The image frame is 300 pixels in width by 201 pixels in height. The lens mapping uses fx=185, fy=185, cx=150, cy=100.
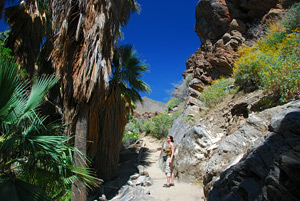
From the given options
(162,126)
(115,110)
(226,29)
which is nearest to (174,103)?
(162,126)

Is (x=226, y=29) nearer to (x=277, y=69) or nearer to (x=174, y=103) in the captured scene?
(x=174, y=103)

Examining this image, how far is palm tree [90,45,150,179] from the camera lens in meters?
7.60

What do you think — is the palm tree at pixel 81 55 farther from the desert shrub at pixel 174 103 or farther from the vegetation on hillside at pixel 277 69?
the desert shrub at pixel 174 103

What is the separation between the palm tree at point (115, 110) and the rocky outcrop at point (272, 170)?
17.3 ft

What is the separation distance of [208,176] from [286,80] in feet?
9.24

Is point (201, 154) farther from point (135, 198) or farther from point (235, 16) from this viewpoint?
point (235, 16)

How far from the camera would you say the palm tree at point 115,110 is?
24.9ft

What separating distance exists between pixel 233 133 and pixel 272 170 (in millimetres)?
2459

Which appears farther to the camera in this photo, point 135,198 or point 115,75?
point 115,75

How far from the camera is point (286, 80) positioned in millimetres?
4230

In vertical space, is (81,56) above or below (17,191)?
above

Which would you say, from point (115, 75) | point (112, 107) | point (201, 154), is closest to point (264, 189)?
point (201, 154)

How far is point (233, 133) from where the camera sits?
443 cm

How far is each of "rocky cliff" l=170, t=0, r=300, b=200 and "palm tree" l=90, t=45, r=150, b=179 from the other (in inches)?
104
